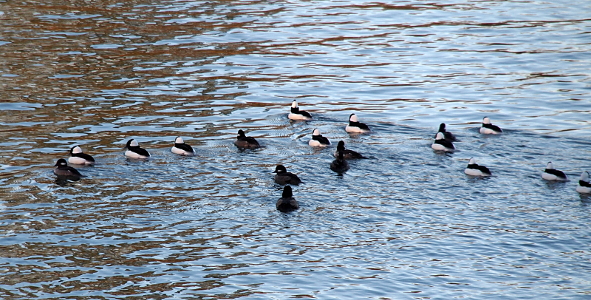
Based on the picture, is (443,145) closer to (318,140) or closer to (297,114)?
(318,140)

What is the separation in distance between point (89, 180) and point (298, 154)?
5458mm

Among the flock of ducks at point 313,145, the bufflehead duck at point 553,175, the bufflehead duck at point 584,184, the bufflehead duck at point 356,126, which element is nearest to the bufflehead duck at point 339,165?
the flock of ducks at point 313,145

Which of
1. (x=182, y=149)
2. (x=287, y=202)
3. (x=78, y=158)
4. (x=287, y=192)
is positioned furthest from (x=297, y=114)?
(x=287, y=202)

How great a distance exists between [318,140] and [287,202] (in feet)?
16.1

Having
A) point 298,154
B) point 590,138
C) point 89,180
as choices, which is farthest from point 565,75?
point 89,180

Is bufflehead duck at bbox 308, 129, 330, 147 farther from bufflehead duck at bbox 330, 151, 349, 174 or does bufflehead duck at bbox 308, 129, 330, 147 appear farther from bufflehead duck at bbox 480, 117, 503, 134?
bufflehead duck at bbox 480, 117, 503, 134

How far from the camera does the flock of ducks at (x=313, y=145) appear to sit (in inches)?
652

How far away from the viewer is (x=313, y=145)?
66.3 ft

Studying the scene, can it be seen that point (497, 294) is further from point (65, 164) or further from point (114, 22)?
point (114, 22)

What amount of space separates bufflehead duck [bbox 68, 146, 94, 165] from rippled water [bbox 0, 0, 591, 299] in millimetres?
298

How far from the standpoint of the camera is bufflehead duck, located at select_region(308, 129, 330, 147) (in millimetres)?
20016

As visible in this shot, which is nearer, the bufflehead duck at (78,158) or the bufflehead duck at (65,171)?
the bufflehead duck at (65,171)

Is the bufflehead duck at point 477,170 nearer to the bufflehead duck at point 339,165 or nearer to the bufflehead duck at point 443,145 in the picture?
the bufflehead duck at point 443,145

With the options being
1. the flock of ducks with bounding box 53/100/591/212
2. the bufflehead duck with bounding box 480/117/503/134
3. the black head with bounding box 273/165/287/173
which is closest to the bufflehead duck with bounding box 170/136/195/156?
the flock of ducks with bounding box 53/100/591/212
